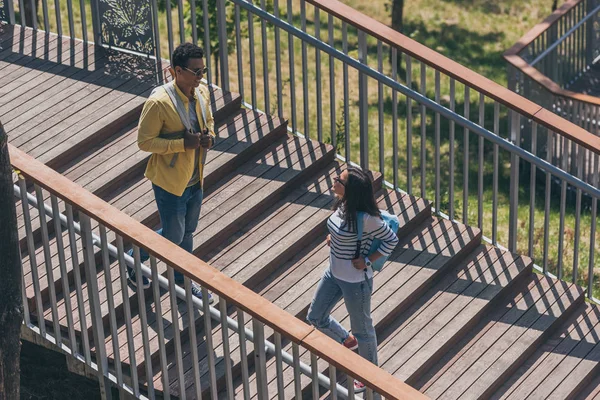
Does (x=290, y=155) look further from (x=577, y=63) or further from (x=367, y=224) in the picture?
(x=577, y=63)

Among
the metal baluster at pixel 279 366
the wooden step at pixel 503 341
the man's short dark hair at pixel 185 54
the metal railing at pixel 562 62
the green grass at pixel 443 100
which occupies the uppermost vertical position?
the man's short dark hair at pixel 185 54

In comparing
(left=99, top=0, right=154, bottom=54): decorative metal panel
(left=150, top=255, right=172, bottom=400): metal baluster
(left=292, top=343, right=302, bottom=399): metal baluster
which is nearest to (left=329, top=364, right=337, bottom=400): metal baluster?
(left=292, top=343, right=302, bottom=399): metal baluster

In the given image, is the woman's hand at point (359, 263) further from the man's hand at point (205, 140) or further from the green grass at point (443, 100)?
the green grass at point (443, 100)

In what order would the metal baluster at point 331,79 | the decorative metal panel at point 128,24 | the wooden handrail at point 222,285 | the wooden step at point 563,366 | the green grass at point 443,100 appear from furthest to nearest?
1. the green grass at point 443,100
2. the decorative metal panel at point 128,24
3. the metal baluster at point 331,79
4. the wooden step at point 563,366
5. the wooden handrail at point 222,285

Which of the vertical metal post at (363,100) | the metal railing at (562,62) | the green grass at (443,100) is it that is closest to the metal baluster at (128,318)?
the vertical metal post at (363,100)

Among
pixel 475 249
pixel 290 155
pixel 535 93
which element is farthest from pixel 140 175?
pixel 535 93

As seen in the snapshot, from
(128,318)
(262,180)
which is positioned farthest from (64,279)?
(262,180)

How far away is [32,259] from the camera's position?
7031mm

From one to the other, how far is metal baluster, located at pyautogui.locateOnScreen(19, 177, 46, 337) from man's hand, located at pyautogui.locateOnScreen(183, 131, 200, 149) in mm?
990

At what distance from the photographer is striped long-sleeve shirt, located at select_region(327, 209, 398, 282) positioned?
7137 mm

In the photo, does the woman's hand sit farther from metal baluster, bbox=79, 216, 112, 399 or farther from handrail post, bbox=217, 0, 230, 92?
handrail post, bbox=217, 0, 230, 92

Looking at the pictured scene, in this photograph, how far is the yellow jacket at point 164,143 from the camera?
24.1ft

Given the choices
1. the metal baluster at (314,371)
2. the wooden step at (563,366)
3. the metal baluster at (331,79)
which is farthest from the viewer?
the metal baluster at (331,79)

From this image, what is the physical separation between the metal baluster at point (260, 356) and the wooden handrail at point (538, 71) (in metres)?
6.61
